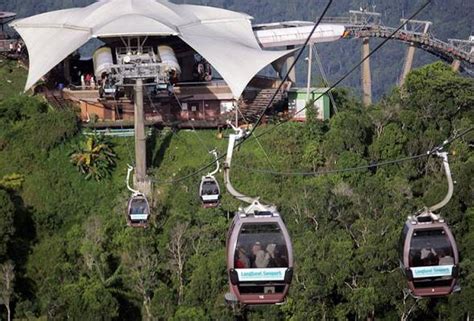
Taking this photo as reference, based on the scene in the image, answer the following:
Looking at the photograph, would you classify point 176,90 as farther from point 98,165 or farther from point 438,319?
point 438,319

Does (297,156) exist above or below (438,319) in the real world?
above

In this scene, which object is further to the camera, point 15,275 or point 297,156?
point 297,156

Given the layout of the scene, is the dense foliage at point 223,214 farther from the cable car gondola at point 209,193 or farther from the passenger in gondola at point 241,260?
the passenger in gondola at point 241,260

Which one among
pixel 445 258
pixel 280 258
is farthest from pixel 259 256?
pixel 445 258

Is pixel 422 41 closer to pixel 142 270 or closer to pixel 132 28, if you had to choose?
pixel 132 28

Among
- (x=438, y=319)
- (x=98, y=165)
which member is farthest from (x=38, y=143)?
(x=438, y=319)

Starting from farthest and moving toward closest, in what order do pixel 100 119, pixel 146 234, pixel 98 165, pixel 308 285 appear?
1. pixel 100 119
2. pixel 98 165
3. pixel 146 234
4. pixel 308 285
